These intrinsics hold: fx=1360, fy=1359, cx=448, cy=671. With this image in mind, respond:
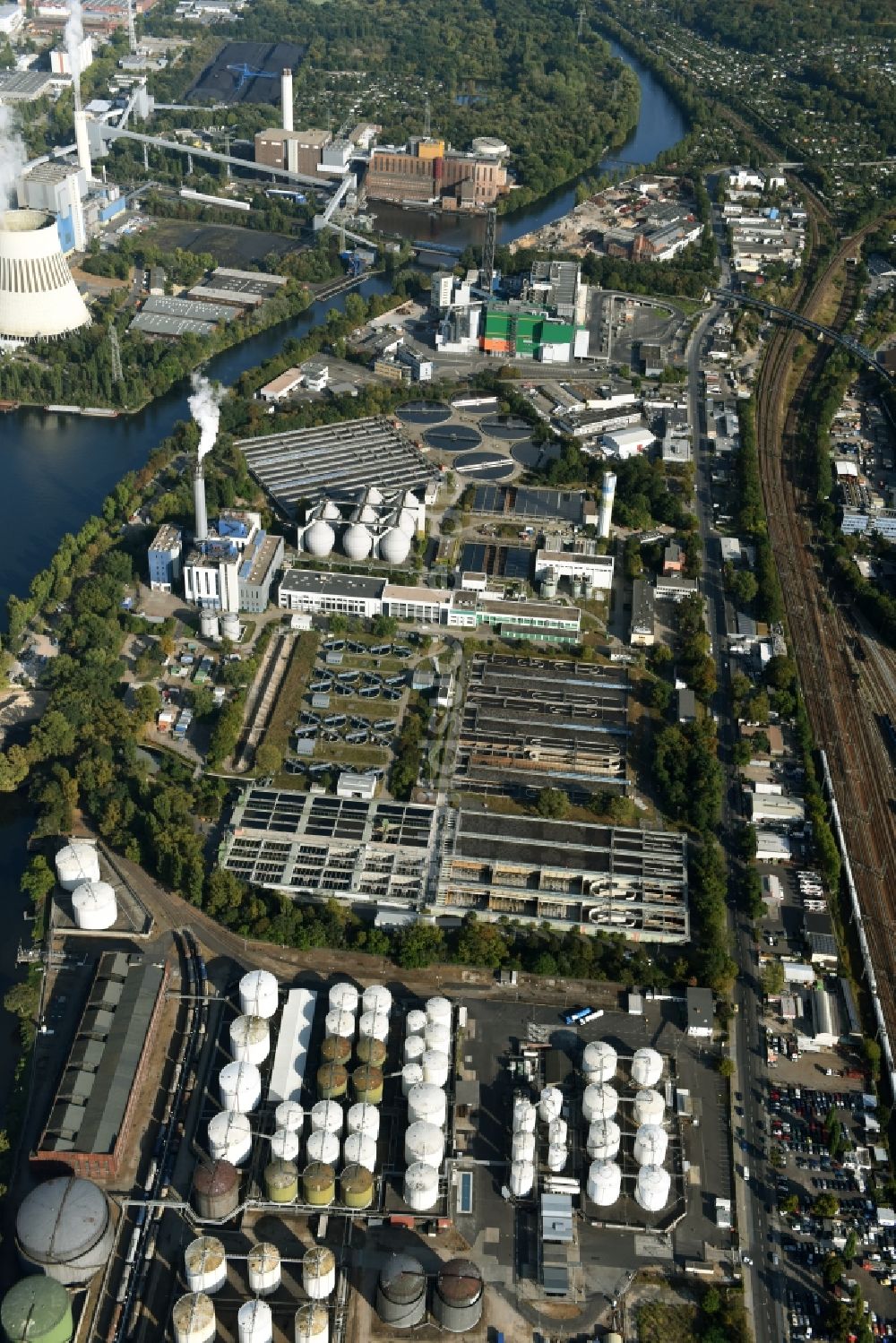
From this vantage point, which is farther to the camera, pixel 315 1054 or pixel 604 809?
pixel 604 809

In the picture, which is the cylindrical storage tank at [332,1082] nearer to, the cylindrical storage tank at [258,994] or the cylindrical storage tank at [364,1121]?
the cylindrical storage tank at [364,1121]

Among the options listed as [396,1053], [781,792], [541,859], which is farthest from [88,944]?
[781,792]

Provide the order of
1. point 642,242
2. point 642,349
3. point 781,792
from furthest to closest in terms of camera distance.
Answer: point 642,242
point 642,349
point 781,792

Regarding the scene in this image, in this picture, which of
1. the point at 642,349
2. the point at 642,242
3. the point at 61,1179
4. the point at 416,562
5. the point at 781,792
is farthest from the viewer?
the point at 642,242

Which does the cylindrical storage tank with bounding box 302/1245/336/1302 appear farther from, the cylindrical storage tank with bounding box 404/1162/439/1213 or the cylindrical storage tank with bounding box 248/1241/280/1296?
the cylindrical storage tank with bounding box 404/1162/439/1213

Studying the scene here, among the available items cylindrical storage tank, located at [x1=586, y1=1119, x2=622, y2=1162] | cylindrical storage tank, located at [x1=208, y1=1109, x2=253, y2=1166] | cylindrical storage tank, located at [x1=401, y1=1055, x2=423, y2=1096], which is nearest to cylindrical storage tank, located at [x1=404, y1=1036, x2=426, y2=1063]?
cylindrical storage tank, located at [x1=401, y1=1055, x2=423, y2=1096]

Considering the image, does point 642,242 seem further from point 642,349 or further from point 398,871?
point 398,871
